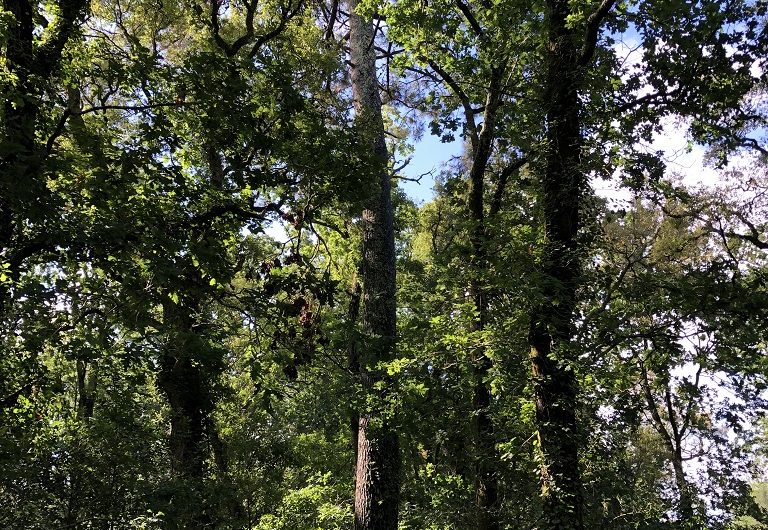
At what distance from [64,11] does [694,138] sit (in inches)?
292

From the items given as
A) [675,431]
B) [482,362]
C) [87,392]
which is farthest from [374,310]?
[675,431]

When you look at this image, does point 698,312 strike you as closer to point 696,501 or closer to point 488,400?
point 488,400

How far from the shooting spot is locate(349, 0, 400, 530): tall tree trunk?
6.75 m

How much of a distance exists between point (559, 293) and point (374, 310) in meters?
2.83

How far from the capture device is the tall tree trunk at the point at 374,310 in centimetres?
675

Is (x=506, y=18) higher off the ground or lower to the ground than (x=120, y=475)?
higher

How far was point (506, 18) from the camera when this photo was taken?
671 cm

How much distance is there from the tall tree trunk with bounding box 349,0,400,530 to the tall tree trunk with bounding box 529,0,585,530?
6.55ft

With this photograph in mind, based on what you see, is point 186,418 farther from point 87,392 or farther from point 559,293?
point 559,293

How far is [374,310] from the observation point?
25.6ft

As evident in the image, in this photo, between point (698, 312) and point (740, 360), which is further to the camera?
point (740, 360)

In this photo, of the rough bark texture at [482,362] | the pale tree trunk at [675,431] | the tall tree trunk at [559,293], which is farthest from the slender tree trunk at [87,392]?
the pale tree trunk at [675,431]

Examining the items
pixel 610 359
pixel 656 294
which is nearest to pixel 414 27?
pixel 656 294

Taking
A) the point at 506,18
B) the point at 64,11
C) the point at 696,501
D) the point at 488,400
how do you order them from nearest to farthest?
the point at 64,11
the point at 506,18
the point at 488,400
the point at 696,501
